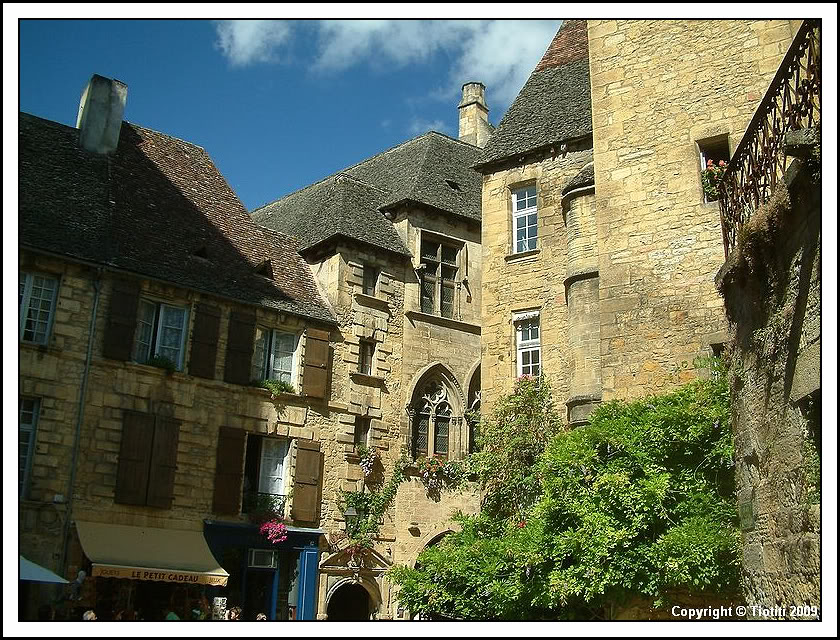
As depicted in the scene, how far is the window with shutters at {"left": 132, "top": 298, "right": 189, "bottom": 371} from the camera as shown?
45.2 feet

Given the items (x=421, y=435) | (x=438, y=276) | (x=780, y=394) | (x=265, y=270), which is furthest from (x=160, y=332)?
(x=780, y=394)

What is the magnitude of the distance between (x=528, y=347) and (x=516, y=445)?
6.11ft

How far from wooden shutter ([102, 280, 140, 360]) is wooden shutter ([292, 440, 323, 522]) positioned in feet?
11.1

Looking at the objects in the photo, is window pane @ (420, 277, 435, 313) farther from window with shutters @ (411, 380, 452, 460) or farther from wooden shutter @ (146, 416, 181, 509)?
wooden shutter @ (146, 416, 181, 509)

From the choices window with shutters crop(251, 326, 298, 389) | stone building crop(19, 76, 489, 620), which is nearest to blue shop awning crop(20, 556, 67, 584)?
stone building crop(19, 76, 489, 620)

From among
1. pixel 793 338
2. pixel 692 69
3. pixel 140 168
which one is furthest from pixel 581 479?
pixel 140 168

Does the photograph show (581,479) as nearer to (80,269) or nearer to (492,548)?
(492,548)

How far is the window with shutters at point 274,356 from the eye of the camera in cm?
1502

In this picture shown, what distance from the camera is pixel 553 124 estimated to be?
15023 millimetres

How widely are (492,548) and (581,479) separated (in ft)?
6.07

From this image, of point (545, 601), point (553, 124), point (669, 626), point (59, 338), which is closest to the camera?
point (669, 626)

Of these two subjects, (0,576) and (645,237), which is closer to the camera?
(0,576)

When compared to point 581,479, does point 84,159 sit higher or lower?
higher

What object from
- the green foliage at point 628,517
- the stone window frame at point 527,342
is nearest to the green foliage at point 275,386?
the stone window frame at point 527,342
